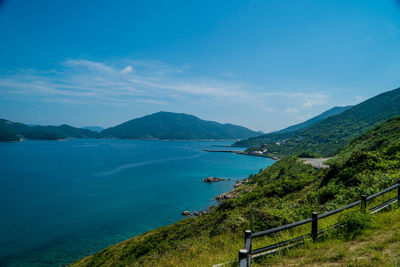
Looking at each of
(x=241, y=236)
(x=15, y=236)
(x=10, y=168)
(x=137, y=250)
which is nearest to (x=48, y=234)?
(x=15, y=236)

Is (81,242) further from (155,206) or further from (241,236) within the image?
(241,236)

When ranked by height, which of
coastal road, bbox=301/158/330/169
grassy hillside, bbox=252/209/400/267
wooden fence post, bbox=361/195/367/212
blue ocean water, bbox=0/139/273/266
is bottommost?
blue ocean water, bbox=0/139/273/266

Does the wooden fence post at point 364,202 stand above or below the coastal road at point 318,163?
above

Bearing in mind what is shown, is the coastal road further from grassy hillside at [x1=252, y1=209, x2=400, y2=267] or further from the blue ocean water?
grassy hillside at [x1=252, y1=209, x2=400, y2=267]

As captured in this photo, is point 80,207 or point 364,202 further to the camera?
point 80,207

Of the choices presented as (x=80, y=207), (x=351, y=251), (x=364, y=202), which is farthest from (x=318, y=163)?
(x=80, y=207)

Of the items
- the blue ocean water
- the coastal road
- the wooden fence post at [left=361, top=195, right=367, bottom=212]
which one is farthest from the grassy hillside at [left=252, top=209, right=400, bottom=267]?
the coastal road

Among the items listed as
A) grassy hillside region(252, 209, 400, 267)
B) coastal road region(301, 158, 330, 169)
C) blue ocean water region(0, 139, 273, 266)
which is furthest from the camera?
coastal road region(301, 158, 330, 169)

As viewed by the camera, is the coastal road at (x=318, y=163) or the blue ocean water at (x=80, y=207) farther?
the coastal road at (x=318, y=163)

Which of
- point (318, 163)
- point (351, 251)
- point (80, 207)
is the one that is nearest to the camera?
point (351, 251)

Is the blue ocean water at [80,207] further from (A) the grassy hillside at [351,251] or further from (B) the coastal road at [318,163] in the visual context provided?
(A) the grassy hillside at [351,251]

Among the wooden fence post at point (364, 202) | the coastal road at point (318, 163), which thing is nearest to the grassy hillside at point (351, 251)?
the wooden fence post at point (364, 202)

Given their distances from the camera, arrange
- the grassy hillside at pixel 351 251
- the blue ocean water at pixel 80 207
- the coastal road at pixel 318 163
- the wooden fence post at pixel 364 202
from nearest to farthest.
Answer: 1. the grassy hillside at pixel 351 251
2. the wooden fence post at pixel 364 202
3. the blue ocean water at pixel 80 207
4. the coastal road at pixel 318 163

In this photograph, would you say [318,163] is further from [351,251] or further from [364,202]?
[351,251]
